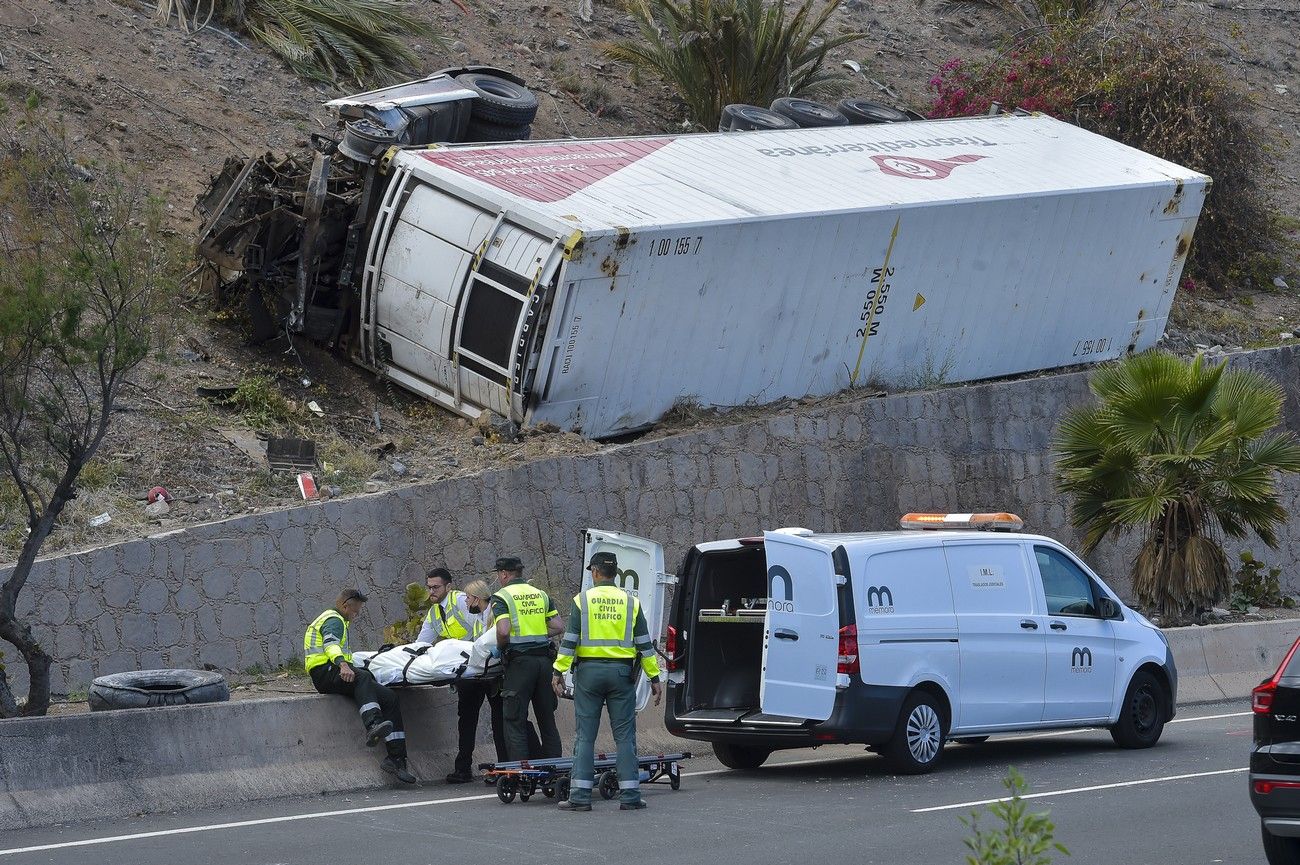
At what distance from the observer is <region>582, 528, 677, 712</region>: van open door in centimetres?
1135

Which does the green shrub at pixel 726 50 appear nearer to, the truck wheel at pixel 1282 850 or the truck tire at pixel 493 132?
the truck tire at pixel 493 132

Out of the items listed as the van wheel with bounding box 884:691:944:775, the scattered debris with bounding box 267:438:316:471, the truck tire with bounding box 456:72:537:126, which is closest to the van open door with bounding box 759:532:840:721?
the van wheel with bounding box 884:691:944:775

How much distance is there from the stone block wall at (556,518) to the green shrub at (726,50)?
7911mm

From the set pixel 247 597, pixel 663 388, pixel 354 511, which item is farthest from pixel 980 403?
pixel 247 597

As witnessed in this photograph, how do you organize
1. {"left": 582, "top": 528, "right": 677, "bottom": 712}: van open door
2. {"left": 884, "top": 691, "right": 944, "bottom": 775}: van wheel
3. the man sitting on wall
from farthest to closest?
{"left": 582, "top": 528, "right": 677, "bottom": 712}: van open door
{"left": 884, "top": 691, "right": 944, "bottom": 775}: van wheel
the man sitting on wall

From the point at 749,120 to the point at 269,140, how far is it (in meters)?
6.45

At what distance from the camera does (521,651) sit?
35.1ft

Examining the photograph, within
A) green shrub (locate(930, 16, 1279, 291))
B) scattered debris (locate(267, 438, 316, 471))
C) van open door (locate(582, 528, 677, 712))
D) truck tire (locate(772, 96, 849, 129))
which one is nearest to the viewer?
van open door (locate(582, 528, 677, 712))

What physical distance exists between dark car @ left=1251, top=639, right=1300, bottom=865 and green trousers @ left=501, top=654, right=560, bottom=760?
482 centimetres

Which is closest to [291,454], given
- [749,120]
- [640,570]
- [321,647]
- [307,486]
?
[307,486]

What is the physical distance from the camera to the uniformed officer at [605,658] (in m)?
9.99

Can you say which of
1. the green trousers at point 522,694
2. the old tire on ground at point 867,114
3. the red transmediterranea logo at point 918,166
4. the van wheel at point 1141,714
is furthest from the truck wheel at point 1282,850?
the old tire on ground at point 867,114

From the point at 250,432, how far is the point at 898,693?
24.8 feet

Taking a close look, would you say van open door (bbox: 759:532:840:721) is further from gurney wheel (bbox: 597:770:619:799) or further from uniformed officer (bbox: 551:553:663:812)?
gurney wheel (bbox: 597:770:619:799)
